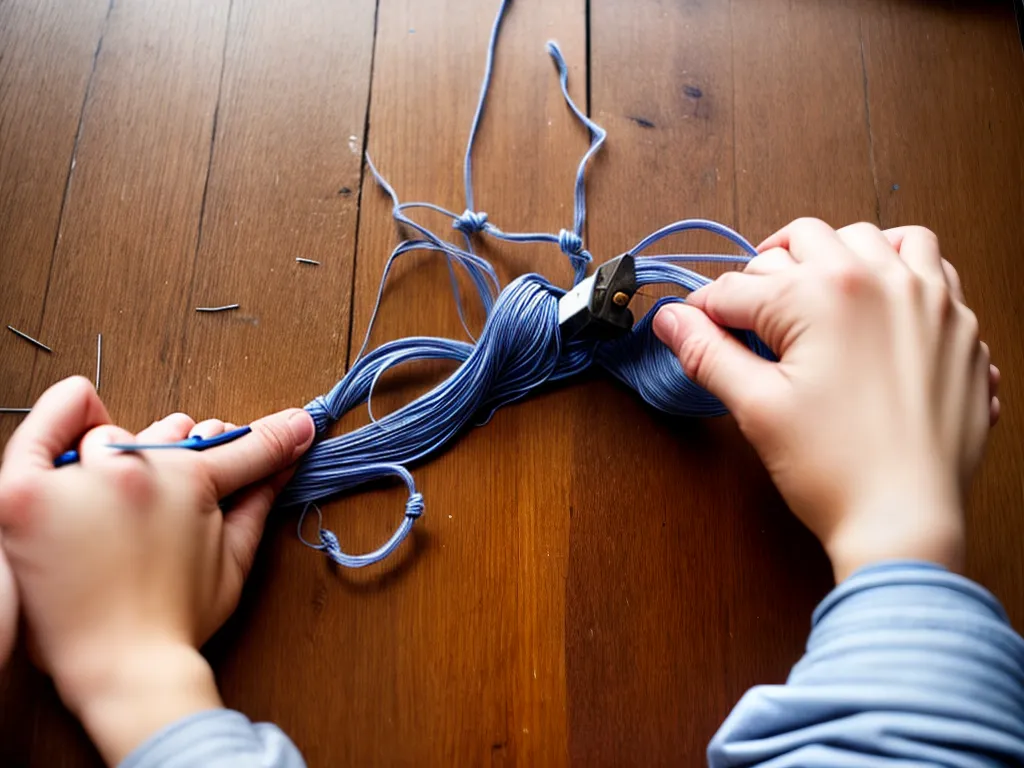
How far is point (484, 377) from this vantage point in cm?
70

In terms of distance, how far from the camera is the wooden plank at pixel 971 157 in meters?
0.75

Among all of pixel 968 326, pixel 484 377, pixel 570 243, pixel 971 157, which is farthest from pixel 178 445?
pixel 971 157

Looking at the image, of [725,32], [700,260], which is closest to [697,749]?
[700,260]

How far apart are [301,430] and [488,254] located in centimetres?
26

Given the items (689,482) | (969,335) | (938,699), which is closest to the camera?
(938,699)

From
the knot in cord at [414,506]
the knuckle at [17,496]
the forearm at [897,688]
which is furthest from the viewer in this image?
the knot in cord at [414,506]

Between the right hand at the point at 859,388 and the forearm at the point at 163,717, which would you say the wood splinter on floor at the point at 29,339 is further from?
the right hand at the point at 859,388

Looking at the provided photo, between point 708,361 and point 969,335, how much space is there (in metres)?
0.20

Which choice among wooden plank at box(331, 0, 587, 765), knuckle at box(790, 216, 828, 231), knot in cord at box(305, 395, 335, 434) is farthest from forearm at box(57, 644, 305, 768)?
knuckle at box(790, 216, 828, 231)

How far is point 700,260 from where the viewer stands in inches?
30.4

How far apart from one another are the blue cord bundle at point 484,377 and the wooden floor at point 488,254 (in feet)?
0.08

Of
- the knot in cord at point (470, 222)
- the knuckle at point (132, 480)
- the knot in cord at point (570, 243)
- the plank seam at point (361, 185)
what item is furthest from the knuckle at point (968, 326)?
the knuckle at point (132, 480)

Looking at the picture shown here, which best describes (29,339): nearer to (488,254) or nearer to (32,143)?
(32,143)

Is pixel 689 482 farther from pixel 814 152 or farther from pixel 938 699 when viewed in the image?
pixel 814 152
